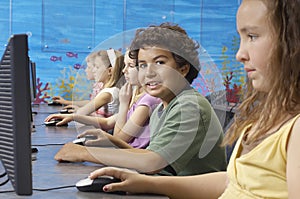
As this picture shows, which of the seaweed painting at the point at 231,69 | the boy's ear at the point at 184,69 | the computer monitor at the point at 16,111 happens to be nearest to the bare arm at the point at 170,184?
the computer monitor at the point at 16,111

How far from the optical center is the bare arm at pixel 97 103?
8.93ft

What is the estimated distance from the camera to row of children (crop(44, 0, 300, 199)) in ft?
2.62

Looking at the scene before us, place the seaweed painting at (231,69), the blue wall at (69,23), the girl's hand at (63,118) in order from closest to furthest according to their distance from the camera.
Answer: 1. the girl's hand at (63,118)
2. the blue wall at (69,23)
3. the seaweed painting at (231,69)

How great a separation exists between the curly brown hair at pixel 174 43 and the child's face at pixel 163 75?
0.03 metres

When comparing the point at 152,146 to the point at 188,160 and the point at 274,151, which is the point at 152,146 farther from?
the point at 274,151

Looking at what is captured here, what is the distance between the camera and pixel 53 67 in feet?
14.9

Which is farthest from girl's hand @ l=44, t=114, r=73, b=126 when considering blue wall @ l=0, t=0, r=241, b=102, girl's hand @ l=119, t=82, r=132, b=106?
blue wall @ l=0, t=0, r=241, b=102

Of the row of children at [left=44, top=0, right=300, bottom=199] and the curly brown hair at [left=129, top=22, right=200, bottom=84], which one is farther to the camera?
the curly brown hair at [left=129, top=22, right=200, bottom=84]

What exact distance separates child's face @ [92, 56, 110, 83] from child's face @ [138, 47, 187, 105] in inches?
50.3

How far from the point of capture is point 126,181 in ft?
3.31

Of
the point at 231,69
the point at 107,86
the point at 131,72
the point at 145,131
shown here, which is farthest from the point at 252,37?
the point at 231,69

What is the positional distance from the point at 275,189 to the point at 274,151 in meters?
0.06

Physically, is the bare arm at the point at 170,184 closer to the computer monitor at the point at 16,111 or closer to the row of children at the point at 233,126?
the row of children at the point at 233,126

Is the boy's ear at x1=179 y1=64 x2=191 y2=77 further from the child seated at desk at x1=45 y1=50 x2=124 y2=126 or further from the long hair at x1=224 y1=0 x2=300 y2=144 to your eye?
the child seated at desk at x1=45 y1=50 x2=124 y2=126
